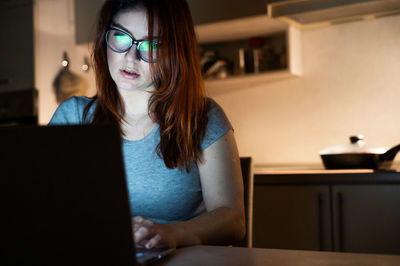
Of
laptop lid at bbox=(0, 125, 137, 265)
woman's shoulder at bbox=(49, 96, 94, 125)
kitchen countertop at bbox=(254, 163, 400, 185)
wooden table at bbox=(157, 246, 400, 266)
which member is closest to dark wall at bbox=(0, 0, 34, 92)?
kitchen countertop at bbox=(254, 163, 400, 185)

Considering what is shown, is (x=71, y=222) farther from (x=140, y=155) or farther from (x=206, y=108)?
(x=206, y=108)

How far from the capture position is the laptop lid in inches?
19.7

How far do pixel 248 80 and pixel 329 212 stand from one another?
1034 millimetres

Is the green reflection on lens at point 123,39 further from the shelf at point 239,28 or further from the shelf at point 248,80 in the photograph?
the shelf at point 248,80

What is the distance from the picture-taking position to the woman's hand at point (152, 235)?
0.81 metres

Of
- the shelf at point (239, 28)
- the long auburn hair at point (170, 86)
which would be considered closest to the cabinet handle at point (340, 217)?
the shelf at point (239, 28)

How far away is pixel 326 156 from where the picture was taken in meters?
2.38

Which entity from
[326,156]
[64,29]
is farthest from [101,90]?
[64,29]

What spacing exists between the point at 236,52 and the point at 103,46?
185 centimetres

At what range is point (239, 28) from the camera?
2.85 m

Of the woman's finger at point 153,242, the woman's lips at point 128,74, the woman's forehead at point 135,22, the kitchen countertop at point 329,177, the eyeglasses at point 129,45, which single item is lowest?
the kitchen countertop at point 329,177

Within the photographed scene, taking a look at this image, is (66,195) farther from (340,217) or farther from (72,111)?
(340,217)

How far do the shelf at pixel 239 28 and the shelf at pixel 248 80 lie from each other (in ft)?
0.87

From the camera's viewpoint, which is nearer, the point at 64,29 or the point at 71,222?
the point at 71,222
